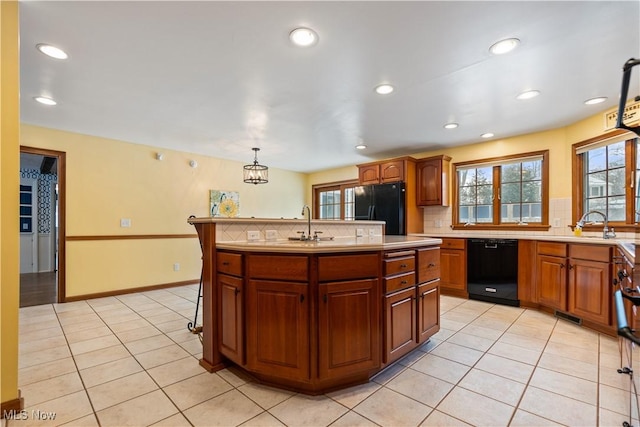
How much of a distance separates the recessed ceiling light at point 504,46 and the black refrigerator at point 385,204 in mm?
2671

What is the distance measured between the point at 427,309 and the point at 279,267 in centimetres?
138

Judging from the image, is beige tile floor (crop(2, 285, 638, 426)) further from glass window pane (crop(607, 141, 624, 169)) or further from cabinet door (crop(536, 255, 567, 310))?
glass window pane (crop(607, 141, 624, 169))

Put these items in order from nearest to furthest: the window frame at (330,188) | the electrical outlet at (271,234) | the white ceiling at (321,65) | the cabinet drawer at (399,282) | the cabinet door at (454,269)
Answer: the white ceiling at (321,65)
the cabinet drawer at (399,282)
the electrical outlet at (271,234)
the cabinet door at (454,269)
the window frame at (330,188)

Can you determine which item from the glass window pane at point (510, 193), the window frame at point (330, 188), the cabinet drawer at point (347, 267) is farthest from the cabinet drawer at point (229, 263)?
the window frame at point (330, 188)

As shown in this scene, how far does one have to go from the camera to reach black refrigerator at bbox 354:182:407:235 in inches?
184

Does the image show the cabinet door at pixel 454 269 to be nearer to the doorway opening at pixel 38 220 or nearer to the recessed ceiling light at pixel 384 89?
the recessed ceiling light at pixel 384 89

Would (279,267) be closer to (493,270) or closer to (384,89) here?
(384,89)

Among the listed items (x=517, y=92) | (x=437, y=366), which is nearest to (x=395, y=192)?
(x=517, y=92)

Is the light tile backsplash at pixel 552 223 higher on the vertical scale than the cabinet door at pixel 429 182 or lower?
lower

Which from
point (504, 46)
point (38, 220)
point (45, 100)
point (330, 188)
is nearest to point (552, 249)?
point (504, 46)

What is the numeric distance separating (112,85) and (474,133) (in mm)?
4289

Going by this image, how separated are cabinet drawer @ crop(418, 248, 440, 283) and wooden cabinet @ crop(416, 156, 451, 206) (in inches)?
88.5

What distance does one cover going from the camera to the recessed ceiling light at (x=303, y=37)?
1.91 meters

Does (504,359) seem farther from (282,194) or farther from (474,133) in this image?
(282,194)
